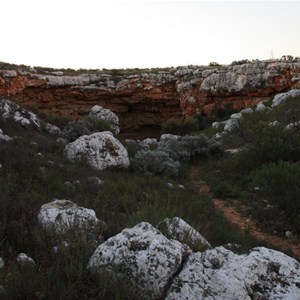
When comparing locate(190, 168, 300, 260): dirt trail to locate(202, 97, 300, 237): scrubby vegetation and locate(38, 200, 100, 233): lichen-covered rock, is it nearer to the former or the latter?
locate(202, 97, 300, 237): scrubby vegetation

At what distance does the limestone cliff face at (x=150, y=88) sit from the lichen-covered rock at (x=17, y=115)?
9.30 m

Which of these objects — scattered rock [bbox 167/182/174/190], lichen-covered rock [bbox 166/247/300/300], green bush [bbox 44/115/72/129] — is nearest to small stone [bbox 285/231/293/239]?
scattered rock [bbox 167/182/174/190]

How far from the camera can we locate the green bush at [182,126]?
68.1 ft

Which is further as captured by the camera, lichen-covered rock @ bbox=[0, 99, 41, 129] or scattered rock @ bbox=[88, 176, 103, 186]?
lichen-covered rock @ bbox=[0, 99, 41, 129]

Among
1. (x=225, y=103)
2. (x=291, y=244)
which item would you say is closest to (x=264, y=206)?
(x=291, y=244)

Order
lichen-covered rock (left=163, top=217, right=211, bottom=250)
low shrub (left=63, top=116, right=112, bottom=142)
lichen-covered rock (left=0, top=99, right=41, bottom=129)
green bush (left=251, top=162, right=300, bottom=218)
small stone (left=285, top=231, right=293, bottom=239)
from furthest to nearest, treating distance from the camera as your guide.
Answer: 1. low shrub (left=63, top=116, right=112, bottom=142)
2. lichen-covered rock (left=0, top=99, right=41, bottom=129)
3. green bush (left=251, top=162, right=300, bottom=218)
4. small stone (left=285, top=231, right=293, bottom=239)
5. lichen-covered rock (left=163, top=217, right=211, bottom=250)

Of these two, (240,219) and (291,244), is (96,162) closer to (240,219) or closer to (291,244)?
(240,219)

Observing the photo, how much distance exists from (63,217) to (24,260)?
97cm

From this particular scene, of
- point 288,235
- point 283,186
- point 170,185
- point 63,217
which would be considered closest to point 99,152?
point 170,185

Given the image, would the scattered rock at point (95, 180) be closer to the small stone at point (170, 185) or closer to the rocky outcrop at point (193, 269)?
the small stone at point (170, 185)

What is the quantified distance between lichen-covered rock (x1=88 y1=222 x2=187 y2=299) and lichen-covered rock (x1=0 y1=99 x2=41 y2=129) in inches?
356

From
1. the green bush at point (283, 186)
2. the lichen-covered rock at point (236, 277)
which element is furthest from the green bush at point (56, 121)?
the lichen-covered rock at point (236, 277)

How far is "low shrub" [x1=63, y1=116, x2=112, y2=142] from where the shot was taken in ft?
39.9

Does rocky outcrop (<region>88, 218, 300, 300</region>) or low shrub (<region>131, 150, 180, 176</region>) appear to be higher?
rocky outcrop (<region>88, 218, 300, 300</region>)
